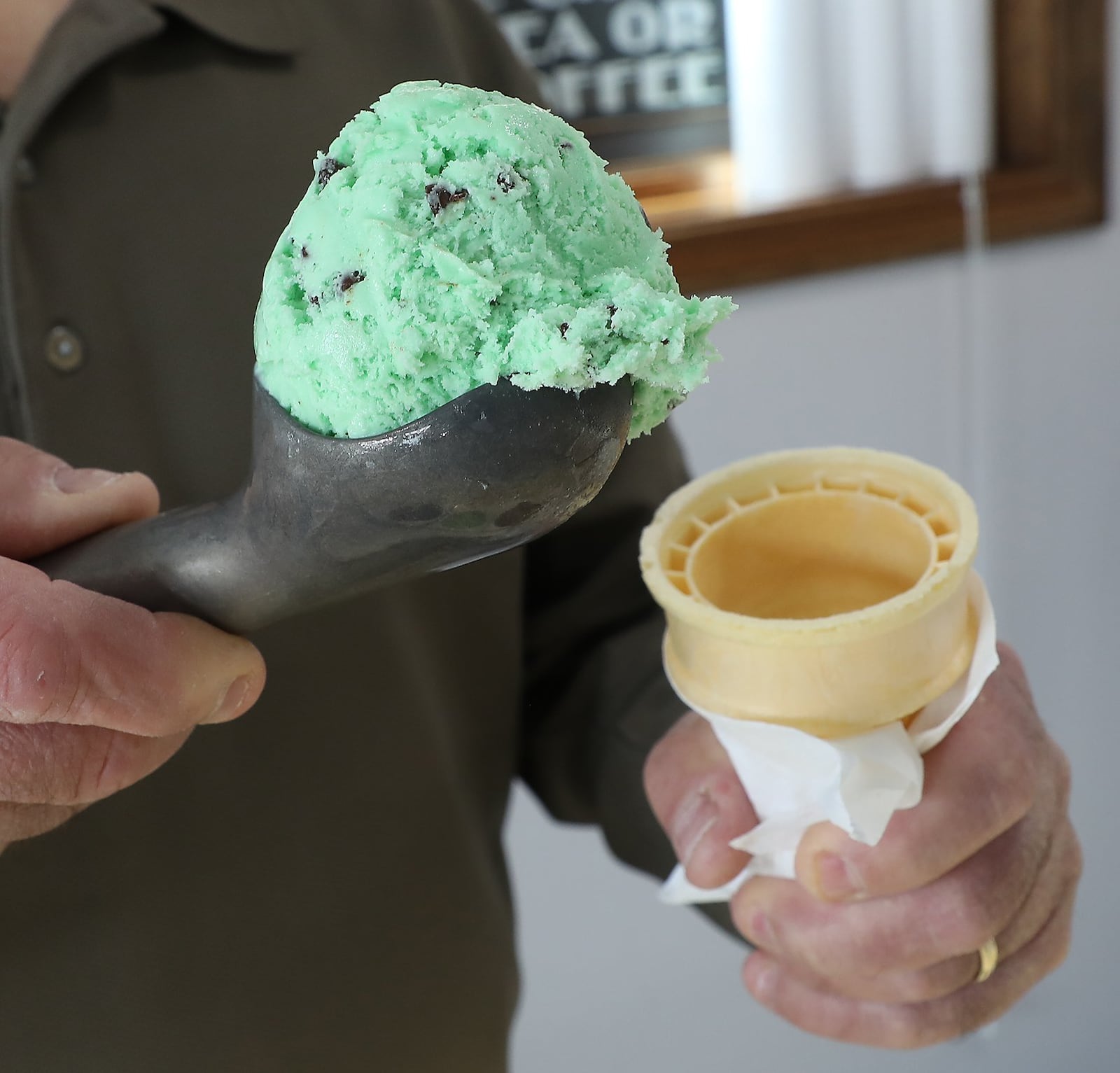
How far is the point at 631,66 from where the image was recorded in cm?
104

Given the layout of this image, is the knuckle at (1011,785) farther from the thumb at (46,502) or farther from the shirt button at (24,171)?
the shirt button at (24,171)

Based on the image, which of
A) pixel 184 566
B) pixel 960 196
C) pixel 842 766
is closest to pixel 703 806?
pixel 842 766

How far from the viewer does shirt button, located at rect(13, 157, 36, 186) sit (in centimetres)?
48

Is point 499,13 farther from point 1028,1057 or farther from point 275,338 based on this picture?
point 1028,1057

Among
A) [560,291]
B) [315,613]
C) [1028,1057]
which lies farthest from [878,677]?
[1028,1057]

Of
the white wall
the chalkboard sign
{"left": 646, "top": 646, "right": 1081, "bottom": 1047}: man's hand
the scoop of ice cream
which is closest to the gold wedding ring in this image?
{"left": 646, "top": 646, "right": 1081, "bottom": 1047}: man's hand

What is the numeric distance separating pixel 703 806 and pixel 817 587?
0.34 ft

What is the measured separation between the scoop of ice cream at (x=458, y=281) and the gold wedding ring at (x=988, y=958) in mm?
318

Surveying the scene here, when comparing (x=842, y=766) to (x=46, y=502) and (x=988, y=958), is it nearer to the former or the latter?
(x=988, y=958)

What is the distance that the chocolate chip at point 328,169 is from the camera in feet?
0.90

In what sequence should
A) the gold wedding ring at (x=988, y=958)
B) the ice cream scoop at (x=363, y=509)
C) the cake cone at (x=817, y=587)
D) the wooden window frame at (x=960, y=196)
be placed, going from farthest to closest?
the wooden window frame at (x=960, y=196), the gold wedding ring at (x=988, y=958), the cake cone at (x=817, y=587), the ice cream scoop at (x=363, y=509)

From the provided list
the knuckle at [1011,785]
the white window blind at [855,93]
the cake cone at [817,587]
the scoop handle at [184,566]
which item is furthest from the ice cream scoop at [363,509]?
the white window blind at [855,93]

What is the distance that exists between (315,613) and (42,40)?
310mm

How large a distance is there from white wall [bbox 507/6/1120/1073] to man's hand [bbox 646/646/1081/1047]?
24.0 inches
